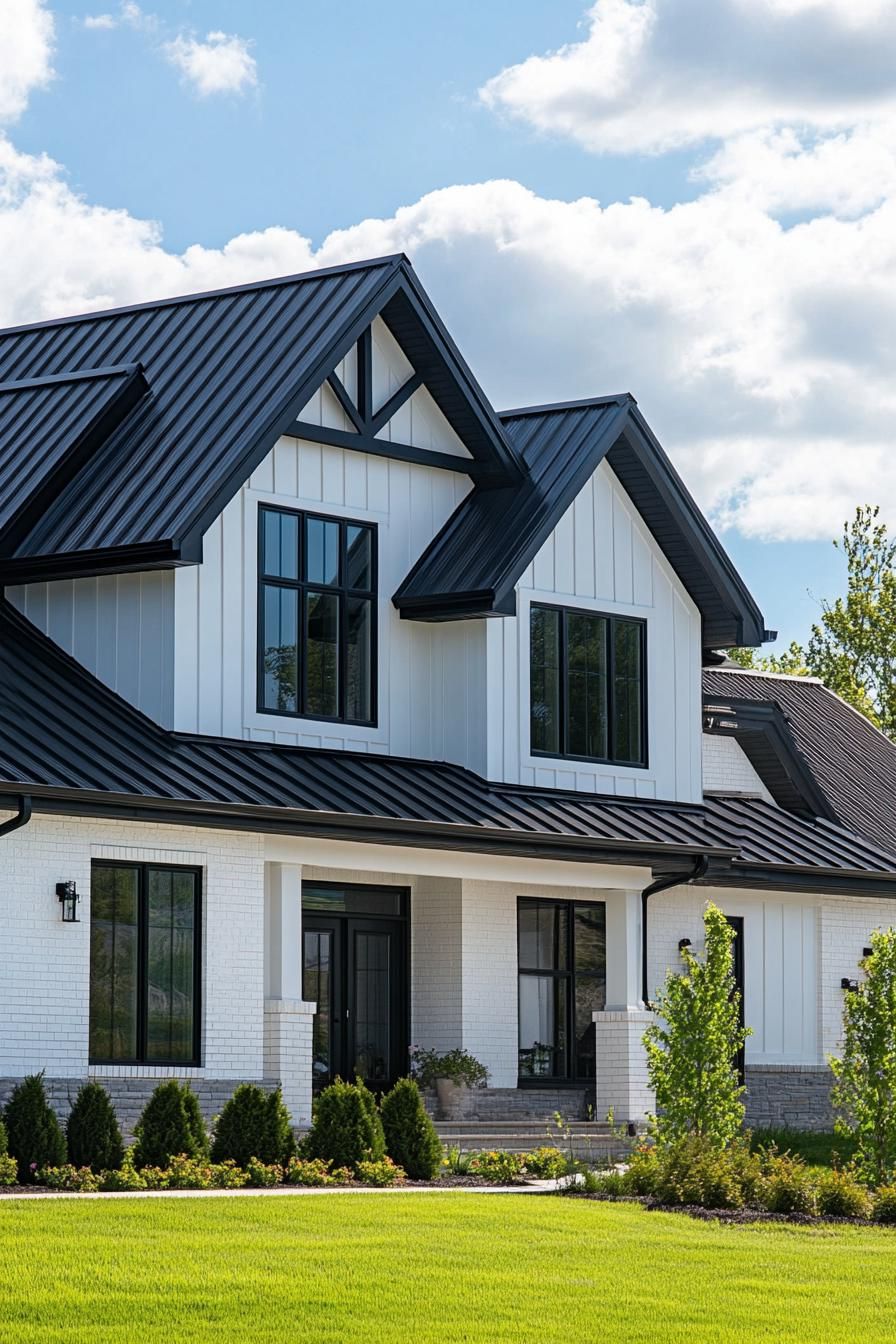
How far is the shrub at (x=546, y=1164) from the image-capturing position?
22344 mm

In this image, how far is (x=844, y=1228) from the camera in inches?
766

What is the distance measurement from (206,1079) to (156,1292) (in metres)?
8.95

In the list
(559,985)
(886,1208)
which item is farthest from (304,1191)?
(559,985)

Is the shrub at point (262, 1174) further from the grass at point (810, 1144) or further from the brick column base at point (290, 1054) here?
Answer: the grass at point (810, 1144)

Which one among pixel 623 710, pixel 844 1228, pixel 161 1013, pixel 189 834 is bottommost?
pixel 844 1228

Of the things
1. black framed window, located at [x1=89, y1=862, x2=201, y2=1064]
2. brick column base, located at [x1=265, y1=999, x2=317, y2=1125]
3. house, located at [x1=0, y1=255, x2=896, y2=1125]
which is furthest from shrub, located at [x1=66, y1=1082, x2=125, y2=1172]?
brick column base, located at [x1=265, y1=999, x2=317, y2=1125]

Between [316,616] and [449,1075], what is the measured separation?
520 cm

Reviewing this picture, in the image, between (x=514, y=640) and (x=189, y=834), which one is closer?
(x=189, y=834)

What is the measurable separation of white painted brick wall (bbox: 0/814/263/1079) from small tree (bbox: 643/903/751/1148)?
13.5 feet

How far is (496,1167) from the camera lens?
859 inches

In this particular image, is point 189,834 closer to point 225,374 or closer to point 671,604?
point 225,374

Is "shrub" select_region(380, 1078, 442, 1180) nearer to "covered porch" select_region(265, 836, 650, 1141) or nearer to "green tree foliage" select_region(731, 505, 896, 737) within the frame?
"covered porch" select_region(265, 836, 650, 1141)

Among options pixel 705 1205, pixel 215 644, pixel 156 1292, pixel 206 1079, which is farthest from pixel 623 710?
pixel 156 1292

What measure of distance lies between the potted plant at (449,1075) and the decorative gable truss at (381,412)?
6.79 metres
